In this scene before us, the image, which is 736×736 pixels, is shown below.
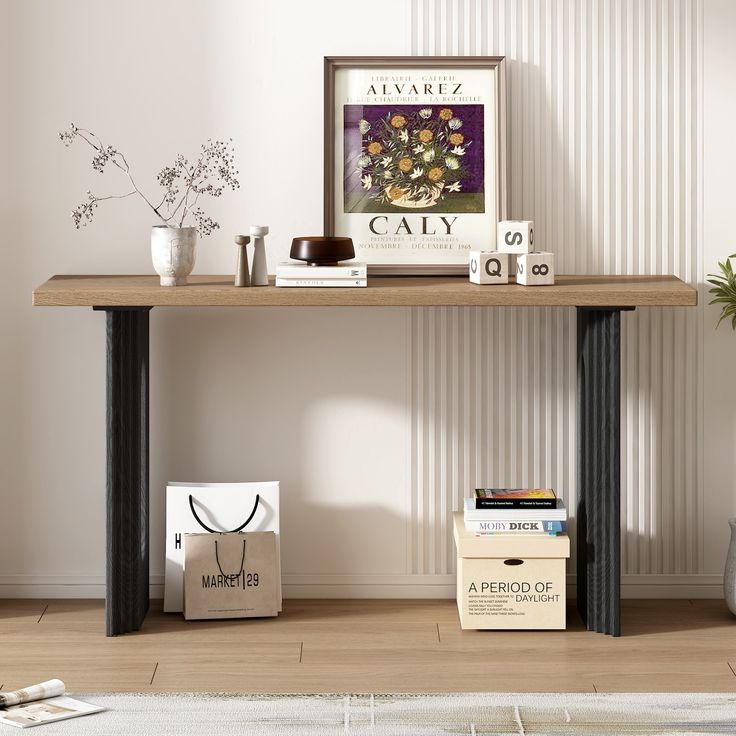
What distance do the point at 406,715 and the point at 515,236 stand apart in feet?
4.25

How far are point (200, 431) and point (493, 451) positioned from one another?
35.4 inches

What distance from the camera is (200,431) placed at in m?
3.35

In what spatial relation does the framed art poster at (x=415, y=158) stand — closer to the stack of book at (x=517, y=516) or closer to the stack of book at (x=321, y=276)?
the stack of book at (x=321, y=276)

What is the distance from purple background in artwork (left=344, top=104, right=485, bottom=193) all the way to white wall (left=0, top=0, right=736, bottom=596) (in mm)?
122

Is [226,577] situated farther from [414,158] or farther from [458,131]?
[458,131]

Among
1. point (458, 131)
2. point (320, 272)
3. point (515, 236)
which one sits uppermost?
point (458, 131)

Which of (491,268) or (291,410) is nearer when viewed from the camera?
(491,268)

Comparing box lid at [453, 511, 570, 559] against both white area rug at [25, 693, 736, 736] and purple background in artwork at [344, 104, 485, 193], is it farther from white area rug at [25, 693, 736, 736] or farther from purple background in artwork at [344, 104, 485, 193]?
purple background in artwork at [344, 104, 485, 193]

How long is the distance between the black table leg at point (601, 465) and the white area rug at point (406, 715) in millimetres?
449

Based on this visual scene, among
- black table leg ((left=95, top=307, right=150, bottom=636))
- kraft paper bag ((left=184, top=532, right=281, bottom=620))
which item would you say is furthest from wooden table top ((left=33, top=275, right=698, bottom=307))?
kraft paper bag ((left=184, top=532, right=281, bottom=620))

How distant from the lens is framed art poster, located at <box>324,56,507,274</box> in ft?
10.4

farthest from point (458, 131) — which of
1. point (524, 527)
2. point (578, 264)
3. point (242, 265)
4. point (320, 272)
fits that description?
point (524, 527)

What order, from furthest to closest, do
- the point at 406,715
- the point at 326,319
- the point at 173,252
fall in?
the point at 326,319 → the point at 173,252 → the point at 406,715

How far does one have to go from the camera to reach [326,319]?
334 cm
